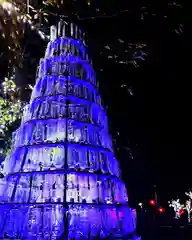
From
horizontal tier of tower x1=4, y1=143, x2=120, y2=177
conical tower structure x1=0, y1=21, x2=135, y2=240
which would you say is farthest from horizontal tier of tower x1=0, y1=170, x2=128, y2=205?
horizontal tier of tower x1=4, y1=143, x2=120, y2=177

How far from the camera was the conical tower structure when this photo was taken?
27.0 ft

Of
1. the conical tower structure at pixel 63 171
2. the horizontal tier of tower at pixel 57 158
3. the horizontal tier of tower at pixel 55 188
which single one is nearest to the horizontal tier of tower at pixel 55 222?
the conical tower structure at pixel 63 171

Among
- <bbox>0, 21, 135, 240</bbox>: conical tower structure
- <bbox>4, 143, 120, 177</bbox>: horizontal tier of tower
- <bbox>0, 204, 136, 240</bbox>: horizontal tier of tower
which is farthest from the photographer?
<bbox>4, 143, 120, 177</bbox>: horizontal tier of tower

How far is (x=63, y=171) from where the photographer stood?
8.83 m

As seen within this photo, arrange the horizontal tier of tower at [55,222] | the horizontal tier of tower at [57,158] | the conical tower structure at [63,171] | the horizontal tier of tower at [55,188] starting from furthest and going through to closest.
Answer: the horizontal tier of tower at [57,158]
the horizontal tier of tower at [55,188]
the conical tower structure at [63,171]
the horizontal tier of tower at [55,222]

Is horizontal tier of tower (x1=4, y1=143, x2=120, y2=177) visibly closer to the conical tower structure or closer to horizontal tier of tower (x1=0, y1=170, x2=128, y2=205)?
the conical tower structure

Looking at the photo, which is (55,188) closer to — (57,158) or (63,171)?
(63,171)

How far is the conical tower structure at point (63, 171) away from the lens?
822cm

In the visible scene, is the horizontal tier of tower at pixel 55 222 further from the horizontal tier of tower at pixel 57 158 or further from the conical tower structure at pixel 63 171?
the horizontal tier of tower at pixel 57 158

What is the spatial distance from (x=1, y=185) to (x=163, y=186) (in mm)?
31823

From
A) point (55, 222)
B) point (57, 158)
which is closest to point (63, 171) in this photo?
point (57, 158)

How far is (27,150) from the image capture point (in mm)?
9406

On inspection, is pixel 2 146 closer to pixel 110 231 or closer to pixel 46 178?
pixel 46 178

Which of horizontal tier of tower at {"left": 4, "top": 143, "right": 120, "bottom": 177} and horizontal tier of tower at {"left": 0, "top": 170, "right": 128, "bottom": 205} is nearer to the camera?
horizontal tier of tower at {"left": 0, "top": 170, "right": 128, "bottom": 205}
